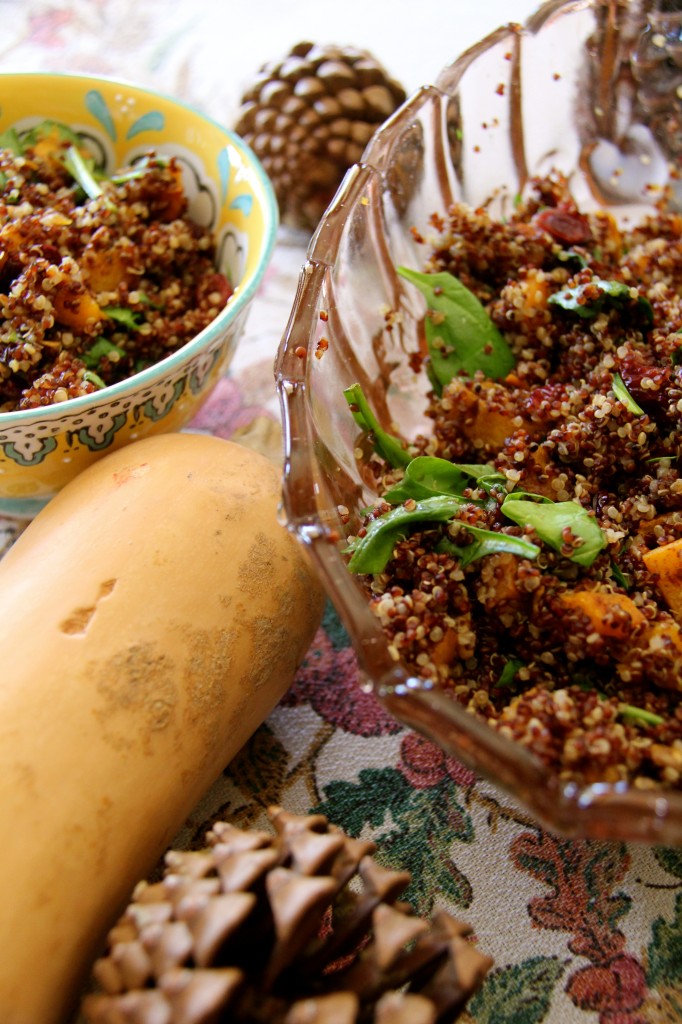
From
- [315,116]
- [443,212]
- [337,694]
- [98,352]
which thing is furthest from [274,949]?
[315,116]

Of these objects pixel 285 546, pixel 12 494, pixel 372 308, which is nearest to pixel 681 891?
pixel 285 546

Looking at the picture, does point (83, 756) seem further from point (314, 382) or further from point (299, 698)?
point (314, 382)

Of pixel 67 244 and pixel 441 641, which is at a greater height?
pixel 67 244

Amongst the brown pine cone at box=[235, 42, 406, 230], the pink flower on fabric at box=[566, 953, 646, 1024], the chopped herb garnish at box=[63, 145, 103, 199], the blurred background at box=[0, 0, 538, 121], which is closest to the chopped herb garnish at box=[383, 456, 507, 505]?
the pink flower on fabric at box=[566, 953, 646, 1024]

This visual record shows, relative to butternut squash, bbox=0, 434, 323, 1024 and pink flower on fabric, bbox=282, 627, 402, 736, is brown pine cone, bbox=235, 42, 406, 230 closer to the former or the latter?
butternut squash, bbox=0, 434, 323, 1024

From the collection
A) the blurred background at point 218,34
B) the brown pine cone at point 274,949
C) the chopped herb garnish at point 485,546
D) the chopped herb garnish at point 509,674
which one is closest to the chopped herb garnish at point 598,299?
the chopped herb garnish at point 485,546

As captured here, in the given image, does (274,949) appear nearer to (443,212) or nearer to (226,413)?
(226,413)
